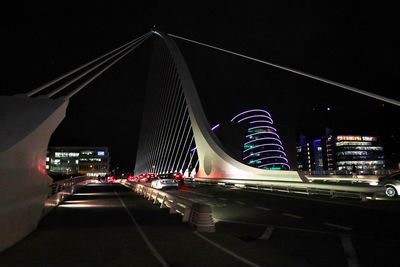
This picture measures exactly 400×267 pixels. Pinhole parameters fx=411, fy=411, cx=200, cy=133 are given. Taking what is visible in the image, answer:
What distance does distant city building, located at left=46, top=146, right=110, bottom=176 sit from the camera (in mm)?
157875

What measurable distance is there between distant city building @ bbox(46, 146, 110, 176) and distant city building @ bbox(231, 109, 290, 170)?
202 feet

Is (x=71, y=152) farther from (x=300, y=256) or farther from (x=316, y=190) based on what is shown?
(x=300, y=256)

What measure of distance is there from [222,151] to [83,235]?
36065mm

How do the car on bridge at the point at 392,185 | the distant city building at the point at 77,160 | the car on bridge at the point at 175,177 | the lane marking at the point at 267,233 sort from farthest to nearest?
the distant city building at the point at 77,160 → the car on bridge at the point at 175,177 → the car on bridge at the point at 392,185 → the lane marking at the point at 267,233

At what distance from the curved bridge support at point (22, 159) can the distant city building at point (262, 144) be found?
11313cm

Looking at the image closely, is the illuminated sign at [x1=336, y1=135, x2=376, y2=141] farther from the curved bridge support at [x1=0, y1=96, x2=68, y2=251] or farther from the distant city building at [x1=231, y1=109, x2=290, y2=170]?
the curved bridge support at [x1=0, y1=96, x2=68, y2=251]

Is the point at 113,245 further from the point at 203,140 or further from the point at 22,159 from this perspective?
the point at 203,140

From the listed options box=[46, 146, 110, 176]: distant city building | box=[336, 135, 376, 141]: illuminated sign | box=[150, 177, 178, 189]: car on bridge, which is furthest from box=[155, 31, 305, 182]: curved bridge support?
box=[336, 135, 376, 141]: illuminated sign

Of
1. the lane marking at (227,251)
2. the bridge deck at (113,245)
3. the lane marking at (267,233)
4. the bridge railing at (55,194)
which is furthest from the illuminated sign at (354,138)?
the lane marking at (227,251)

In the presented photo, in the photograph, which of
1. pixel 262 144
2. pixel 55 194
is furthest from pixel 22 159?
pixel 262 144

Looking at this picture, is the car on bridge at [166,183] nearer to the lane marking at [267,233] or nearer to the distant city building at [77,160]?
the lane marking at [267,233]

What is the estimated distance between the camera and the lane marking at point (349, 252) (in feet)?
24.7

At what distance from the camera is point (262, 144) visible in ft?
413

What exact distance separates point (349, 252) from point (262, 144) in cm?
11848
